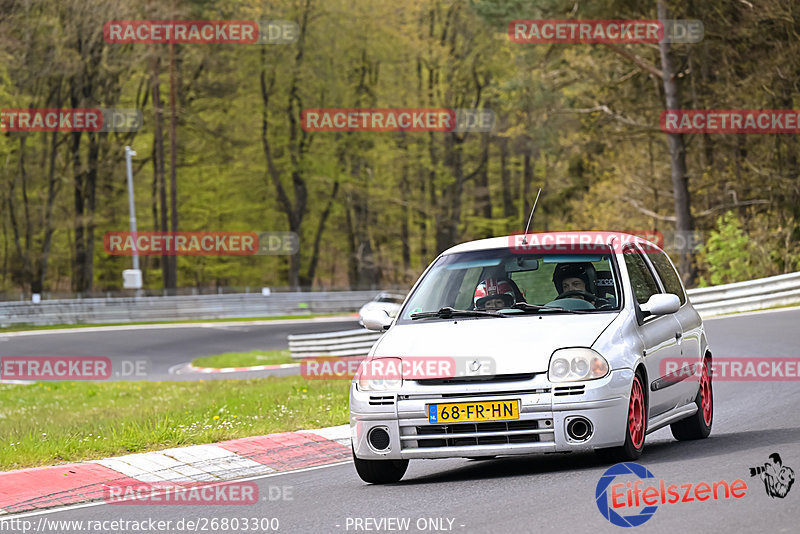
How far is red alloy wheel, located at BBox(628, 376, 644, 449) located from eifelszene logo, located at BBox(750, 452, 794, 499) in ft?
2.65

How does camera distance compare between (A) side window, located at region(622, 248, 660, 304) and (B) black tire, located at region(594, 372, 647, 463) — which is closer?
(B) black tire, located at region(594, 372, 647, 463)

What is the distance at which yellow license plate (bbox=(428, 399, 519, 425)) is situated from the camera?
7824mm

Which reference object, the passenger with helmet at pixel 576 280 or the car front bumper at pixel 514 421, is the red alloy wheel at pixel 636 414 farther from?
the passenger with helmet at pixel 576 280

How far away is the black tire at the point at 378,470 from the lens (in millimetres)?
8453

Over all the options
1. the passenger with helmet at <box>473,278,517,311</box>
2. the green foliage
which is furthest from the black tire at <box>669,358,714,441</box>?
the green foliage

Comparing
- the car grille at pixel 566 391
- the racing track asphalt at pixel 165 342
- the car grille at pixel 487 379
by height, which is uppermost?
the car grille at pixel 487 379

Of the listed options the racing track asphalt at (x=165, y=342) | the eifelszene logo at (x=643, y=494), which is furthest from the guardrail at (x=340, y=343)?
the eifelszene logo at (x=643, y=494)

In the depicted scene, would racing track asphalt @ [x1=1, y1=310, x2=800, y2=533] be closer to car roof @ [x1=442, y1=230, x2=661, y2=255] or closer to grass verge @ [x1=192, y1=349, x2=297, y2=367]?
car roof @ [x1=442, y1=230, x2=661, y2=255]

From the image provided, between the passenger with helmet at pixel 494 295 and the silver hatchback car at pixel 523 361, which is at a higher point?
the passenger with helmet at pixel 494 295

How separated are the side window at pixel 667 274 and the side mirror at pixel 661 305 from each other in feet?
3.97

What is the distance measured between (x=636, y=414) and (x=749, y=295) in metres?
21.0

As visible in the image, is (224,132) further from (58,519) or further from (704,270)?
(58,519)

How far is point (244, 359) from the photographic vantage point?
29359mm

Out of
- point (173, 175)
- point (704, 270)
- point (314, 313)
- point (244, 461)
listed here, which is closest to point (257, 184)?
point (173, 175)
